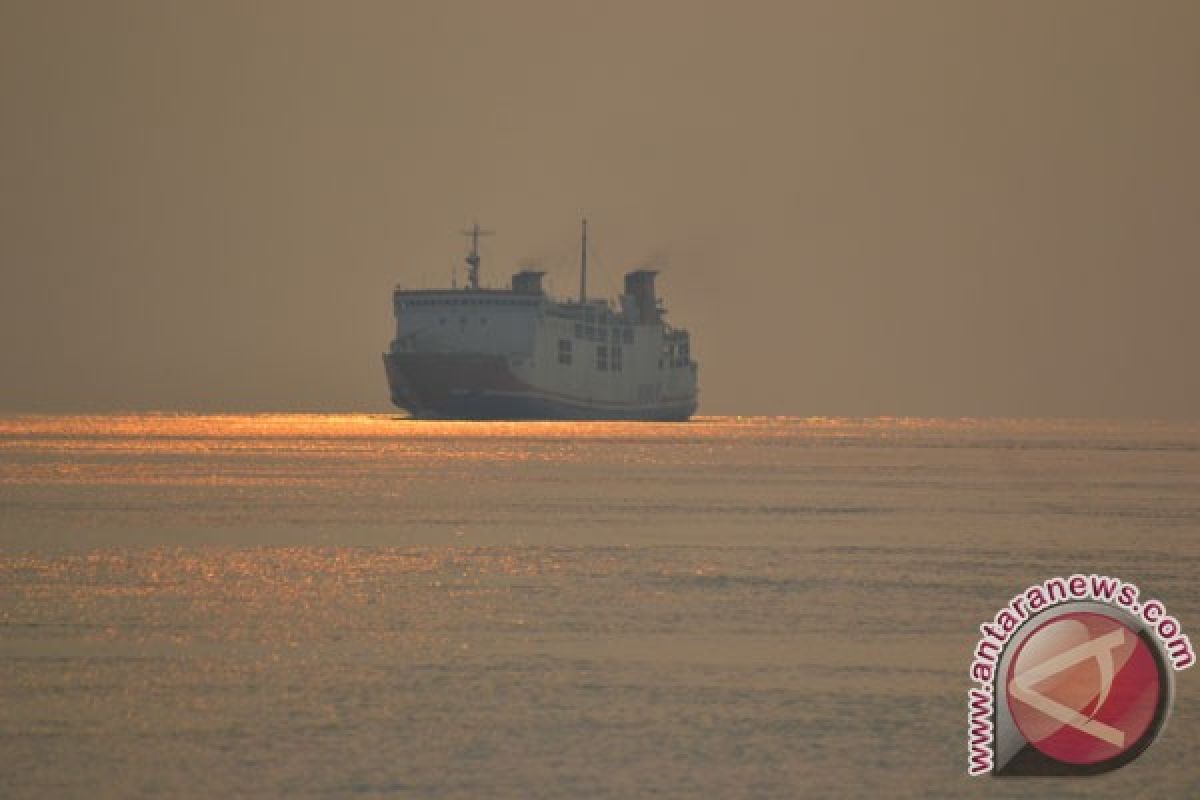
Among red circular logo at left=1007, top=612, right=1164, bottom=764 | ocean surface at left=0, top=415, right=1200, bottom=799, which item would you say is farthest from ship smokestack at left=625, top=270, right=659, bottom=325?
red circular logo at left=1007, top=612, right=1164, bottom=764

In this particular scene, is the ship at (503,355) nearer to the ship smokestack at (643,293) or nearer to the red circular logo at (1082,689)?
the ship smokestack at (643,293)

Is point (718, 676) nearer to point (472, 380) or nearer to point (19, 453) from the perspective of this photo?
point (19, 453)

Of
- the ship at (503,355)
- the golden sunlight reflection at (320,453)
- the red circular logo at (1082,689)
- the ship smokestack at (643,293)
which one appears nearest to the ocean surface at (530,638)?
the red circular logo at (1082,689)

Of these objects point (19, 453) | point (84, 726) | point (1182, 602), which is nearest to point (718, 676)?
point (84, 726)

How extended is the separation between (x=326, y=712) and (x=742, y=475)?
64200mm

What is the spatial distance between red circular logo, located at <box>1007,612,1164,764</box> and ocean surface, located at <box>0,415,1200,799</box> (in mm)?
442

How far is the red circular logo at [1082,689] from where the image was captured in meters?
20.1

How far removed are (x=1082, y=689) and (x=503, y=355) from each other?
12058cm

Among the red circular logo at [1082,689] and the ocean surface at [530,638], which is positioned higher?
the red circular logo at [1082,689]

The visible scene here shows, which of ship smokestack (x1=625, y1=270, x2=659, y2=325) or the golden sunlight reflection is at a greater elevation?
ship smokestack (x1=625, y1=270, x2=659, y2=325)

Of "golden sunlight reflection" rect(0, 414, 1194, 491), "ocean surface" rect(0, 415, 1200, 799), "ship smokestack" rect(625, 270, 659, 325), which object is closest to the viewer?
"ocean surface" rect(0, 415, 1200, 799)

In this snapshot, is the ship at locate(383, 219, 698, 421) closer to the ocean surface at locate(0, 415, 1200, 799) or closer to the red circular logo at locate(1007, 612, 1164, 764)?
the ocean surface at locate(0, 415, 1200, 799)

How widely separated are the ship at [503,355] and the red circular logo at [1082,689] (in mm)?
119054

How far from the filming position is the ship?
142000mm
